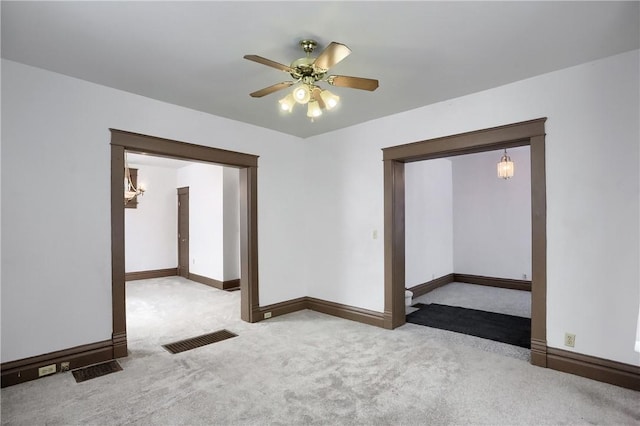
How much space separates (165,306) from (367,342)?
Result: 3.42 m

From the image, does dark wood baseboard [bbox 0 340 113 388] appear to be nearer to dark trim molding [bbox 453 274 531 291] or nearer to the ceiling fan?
the ceiling fan

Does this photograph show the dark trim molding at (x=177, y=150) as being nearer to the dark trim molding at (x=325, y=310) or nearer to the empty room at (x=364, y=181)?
the empty room at (x=364, y=181)

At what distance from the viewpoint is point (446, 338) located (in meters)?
3.78

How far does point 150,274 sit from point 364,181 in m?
6.00

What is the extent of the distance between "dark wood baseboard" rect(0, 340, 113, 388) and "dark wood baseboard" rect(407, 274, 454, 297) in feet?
14.3

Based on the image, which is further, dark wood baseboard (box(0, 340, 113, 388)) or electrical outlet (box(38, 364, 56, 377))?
electrical outlet (box(38, 364, 56, 377))

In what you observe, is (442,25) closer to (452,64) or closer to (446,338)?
(452,64)

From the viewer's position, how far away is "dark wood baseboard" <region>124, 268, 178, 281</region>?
24.7 feet

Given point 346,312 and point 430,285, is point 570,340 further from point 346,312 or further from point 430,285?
point 430,285

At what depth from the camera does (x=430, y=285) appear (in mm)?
6262

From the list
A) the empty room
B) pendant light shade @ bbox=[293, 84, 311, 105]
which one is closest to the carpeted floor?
the empty room

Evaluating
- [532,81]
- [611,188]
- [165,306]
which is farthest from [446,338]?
[165,306]

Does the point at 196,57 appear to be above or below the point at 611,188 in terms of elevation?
above

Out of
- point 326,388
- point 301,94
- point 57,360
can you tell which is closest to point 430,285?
point 326,388
